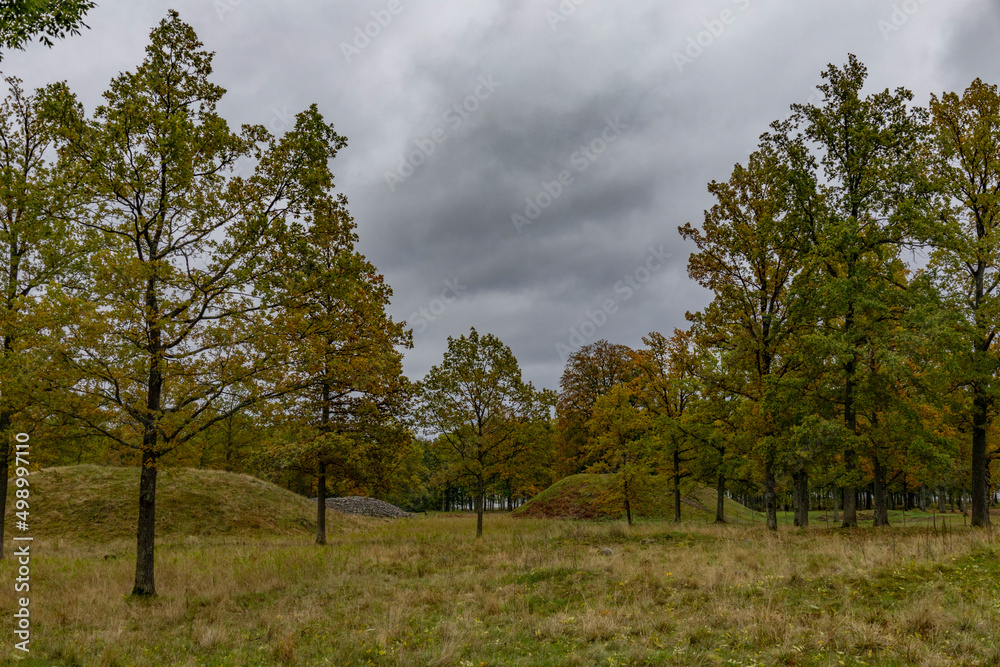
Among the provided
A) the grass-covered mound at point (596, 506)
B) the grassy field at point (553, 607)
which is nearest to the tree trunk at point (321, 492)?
the grassy field at point (553, 607)

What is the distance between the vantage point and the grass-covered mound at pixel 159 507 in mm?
23531

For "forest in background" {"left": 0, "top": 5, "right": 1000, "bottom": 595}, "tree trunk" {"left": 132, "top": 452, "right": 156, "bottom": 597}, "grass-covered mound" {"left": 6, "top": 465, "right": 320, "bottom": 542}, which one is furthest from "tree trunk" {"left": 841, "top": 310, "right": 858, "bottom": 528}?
"grass-covered mound" {"left": 6, "top": 465, "right": 320, "bottom": 542}

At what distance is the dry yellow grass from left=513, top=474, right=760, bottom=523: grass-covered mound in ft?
73.4

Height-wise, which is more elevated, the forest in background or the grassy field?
the forest in background

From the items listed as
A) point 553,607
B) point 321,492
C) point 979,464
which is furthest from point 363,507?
point 979,464

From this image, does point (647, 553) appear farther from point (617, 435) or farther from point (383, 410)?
point (617, 435)

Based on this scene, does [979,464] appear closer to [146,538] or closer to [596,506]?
[596,506]

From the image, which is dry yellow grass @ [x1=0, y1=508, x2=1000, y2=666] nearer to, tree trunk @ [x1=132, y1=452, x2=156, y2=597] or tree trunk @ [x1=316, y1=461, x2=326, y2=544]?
A: tree trunk @ [x1=132, y1=452, x2=156, y2=597]

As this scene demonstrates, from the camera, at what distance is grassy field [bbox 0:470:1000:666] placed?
279 inches

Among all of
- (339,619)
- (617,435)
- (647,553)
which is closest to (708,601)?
(647,553)

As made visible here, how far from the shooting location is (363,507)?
44125 mm

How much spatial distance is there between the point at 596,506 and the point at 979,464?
69.0 feet

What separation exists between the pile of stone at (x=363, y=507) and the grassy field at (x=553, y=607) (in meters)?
27.1

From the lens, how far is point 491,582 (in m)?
12.0
